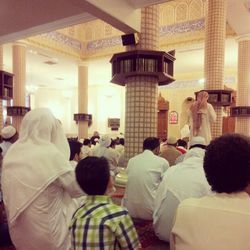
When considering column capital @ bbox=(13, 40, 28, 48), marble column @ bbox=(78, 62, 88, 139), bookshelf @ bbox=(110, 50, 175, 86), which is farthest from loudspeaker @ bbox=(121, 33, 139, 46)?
marble column @ bbox=(78, 62, 88, 139)

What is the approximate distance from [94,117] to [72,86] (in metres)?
2.55

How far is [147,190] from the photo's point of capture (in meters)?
3.33

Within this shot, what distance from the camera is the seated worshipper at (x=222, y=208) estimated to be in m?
1.07

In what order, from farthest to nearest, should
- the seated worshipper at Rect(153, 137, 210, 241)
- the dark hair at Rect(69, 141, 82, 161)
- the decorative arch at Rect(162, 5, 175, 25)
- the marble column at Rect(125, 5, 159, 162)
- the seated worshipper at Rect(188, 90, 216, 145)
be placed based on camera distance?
the decorative arch at Rect(162, 5, 175, 25) → the seated worshipper at Rect(188, 90, 216, 145) → the marble column at Rect(125, 5, 159, 162) → the dark hair at Rect(69, 141, 82, 161) → the seated worshipper at Rect(153, 137, 210, 241)

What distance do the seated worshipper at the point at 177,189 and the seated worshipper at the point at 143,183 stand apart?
0.54m

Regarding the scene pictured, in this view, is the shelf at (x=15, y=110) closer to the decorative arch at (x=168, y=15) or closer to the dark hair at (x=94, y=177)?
the decorative arch at (x=168, y=15)

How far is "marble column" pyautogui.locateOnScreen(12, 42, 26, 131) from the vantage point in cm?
939

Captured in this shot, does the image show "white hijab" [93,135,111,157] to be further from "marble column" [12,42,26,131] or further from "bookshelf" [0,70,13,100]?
"marble column" [12,42,26,131]

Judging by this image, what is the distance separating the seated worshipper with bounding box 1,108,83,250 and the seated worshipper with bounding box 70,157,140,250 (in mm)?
400

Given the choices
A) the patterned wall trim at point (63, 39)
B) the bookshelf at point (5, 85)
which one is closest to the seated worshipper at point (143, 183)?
the bookshelf at point (5, 85)

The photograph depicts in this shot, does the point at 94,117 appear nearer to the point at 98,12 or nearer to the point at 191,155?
the point at 98,12

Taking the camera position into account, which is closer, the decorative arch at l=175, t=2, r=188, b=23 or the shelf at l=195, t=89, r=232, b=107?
the shelf at l=195, t=89, r=232, b=107

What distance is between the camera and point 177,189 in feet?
8.27

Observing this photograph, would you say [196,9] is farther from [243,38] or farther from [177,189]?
[177,189]
